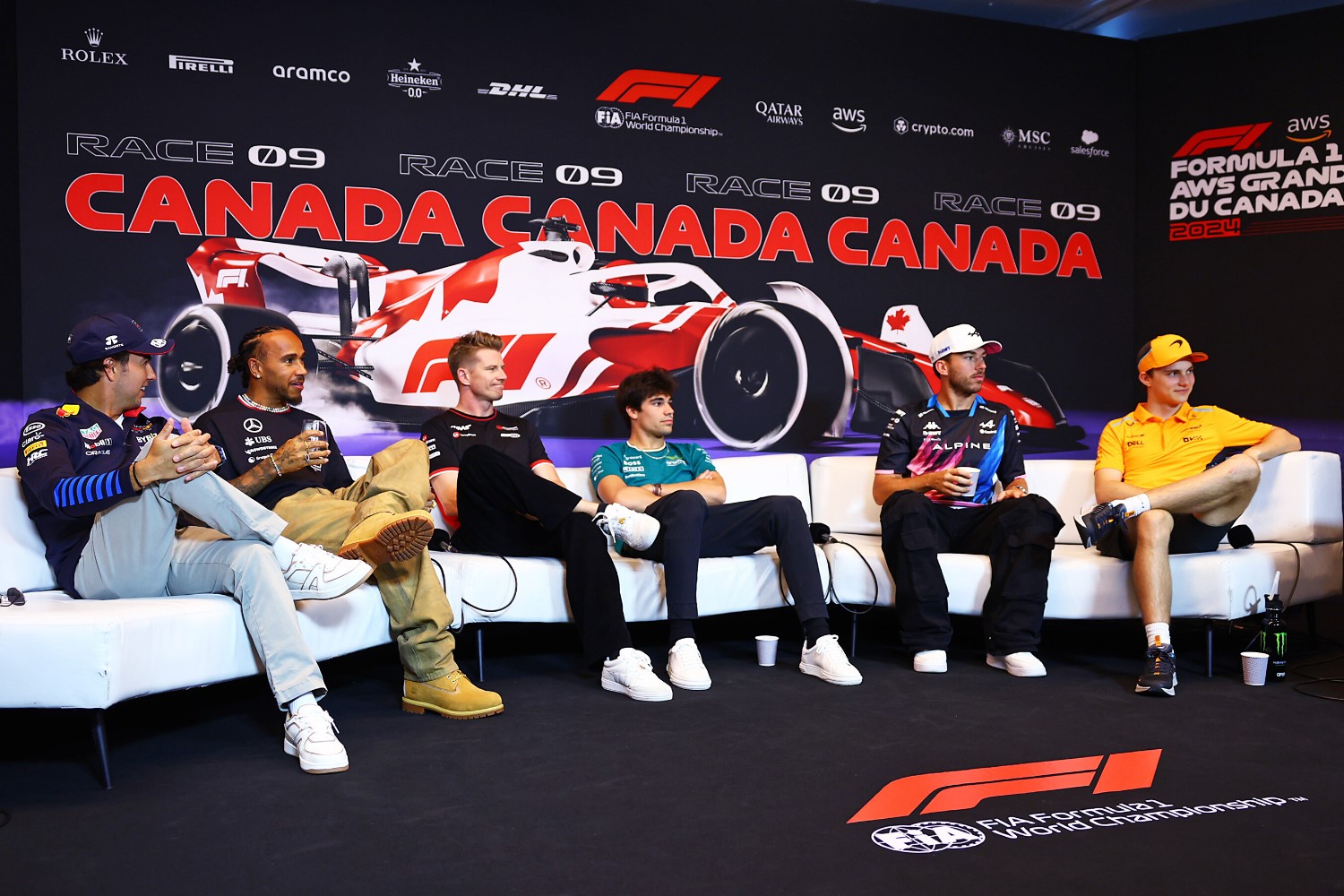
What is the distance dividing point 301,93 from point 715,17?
6.34 feet

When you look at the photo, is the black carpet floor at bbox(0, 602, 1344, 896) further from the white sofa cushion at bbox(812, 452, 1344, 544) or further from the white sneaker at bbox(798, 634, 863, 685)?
the white sofa cushion at bbox(812, 452, 1344, 544)

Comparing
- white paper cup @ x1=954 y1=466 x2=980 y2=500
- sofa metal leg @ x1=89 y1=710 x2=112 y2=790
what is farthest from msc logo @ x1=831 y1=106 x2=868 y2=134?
sofa metal leg @ x1=89 y1=710 x2=112 y2=790

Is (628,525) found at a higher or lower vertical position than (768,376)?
lower

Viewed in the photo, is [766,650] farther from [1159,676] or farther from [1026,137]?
[1026,137]

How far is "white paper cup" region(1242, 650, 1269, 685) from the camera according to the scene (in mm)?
3617

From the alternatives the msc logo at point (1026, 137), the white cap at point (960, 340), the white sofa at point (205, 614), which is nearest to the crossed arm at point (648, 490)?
the white sofa at point (205, 614)

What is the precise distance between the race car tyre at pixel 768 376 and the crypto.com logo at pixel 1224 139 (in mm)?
2137

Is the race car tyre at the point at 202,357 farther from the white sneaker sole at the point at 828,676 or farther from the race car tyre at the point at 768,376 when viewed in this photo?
the white sneaker sole at the point at 828,676

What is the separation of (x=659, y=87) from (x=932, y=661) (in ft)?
9.83

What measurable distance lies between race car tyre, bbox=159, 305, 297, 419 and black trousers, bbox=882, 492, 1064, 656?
2795 mm

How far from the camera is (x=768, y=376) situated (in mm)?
5539

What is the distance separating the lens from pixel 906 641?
387 cm

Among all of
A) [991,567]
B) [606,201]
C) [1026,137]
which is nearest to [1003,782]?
[991,567]

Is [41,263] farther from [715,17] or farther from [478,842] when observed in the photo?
[478,842]
